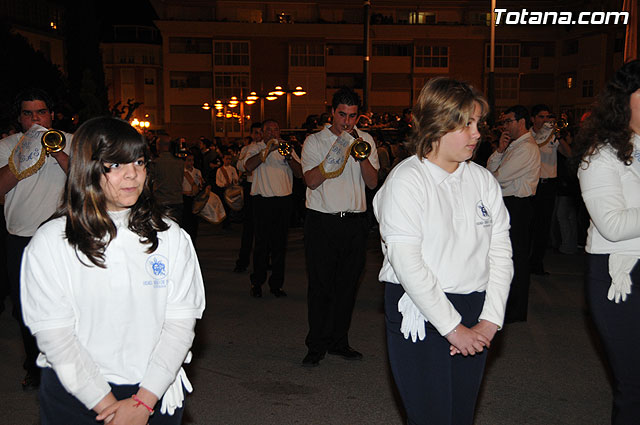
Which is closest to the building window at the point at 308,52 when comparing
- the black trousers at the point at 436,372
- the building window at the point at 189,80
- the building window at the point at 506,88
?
the building window at the point at 189,80

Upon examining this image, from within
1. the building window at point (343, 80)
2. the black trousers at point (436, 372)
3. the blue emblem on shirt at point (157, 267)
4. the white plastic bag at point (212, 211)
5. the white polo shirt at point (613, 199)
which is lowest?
the white plastic bag at point (212, 211)

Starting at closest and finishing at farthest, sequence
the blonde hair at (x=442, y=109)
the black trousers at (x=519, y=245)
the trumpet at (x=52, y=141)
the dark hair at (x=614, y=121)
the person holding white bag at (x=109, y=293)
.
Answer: the person holding white bag at (x=109, y=293)
the blonde hair at (x=442, y=109)
the dark hair at (x=614, y=121)
the trumpet at (x=52, y=141)
the black trousers at (x=519, y=245)

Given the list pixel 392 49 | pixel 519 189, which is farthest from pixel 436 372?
pixel 392 49

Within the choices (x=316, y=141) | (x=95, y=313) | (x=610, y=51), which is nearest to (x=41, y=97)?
(x=316, y=141)

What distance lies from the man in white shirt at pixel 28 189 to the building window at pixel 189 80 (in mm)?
44988

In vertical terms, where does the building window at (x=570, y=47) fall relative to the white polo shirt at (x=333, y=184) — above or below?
above

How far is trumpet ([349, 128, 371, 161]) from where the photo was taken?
5887 mm

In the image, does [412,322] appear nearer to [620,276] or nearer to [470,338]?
[470,338]

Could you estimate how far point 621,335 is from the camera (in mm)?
3240

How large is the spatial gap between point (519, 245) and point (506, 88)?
44115 mm

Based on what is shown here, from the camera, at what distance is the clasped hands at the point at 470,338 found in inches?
111

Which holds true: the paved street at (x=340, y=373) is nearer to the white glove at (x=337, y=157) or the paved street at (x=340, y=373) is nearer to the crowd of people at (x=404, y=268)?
the white glove at (x=337, y=157)

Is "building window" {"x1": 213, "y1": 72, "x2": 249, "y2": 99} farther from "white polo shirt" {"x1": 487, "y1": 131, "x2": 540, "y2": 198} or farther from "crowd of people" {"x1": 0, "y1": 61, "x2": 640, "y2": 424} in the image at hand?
"crowd of people" {"x1": 0, "y1": 61, "x2": 640, "y2": 424}

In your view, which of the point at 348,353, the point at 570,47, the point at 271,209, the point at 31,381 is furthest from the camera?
the point at 570,47
